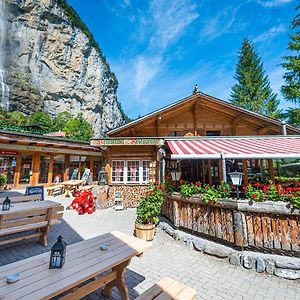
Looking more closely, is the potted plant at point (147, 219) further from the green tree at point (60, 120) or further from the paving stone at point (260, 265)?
the green tree at point (60, 120)

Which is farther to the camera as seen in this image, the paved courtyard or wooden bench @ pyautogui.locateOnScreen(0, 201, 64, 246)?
wooden bench @ pyautogui.locateOnScreen(0, 201, 64, 246)

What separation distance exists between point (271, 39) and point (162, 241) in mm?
26393

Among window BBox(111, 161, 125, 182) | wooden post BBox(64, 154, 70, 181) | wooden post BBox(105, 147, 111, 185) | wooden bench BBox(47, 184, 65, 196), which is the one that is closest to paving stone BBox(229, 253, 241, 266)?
window BBox(111, 161, 125, 182)

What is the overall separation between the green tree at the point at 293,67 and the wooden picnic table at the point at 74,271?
66.4ft

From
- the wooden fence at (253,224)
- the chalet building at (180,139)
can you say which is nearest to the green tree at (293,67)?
the chalet building at (180,139)

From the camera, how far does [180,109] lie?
12219mm

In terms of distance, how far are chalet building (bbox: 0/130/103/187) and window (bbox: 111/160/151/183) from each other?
917 cm

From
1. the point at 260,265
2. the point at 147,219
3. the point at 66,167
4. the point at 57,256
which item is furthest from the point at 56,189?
the point at 260,265

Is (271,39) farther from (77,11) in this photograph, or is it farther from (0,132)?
(77,11)

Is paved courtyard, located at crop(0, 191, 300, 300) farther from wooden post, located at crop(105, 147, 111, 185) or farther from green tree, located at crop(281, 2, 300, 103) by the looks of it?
green tree, located at crop(281, 2, 300, 103)

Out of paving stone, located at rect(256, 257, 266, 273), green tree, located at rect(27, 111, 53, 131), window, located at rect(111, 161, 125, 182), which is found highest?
green tree, located at rect(27, 111, 53, 131)

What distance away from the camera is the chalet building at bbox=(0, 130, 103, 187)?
50.3ft

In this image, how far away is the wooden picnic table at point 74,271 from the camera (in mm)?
2025

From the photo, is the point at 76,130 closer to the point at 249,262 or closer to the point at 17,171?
the point at 17,171
